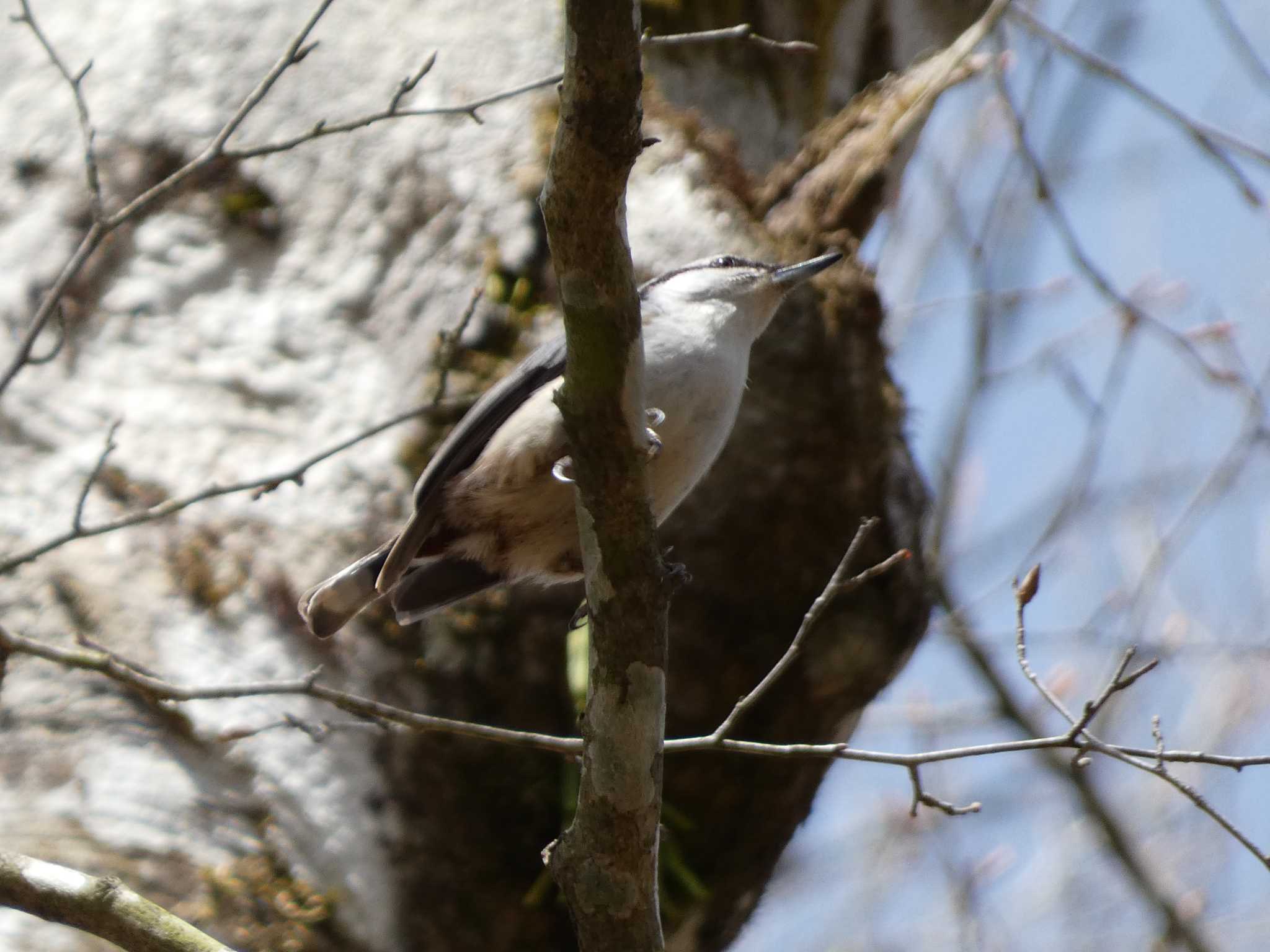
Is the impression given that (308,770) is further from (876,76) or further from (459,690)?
(876,76)

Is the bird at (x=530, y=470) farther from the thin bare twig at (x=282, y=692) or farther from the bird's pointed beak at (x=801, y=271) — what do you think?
the thin bare twig at (x=282, y=692)

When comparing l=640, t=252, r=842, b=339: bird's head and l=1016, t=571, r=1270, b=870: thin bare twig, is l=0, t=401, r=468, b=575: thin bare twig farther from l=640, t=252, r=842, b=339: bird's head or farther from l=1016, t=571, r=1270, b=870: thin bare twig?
l=1016, t=571, r=1270, b=870: thin bare twig

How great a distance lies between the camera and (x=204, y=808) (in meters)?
2.38

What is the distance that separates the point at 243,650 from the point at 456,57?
63.6 inches

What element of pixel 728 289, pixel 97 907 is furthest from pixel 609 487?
pixel 728 289

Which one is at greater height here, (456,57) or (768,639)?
(456,57)

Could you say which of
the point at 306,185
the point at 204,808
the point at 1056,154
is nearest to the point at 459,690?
the point at 204,808

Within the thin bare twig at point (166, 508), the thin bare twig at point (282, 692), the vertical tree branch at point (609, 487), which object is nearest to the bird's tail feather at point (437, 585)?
the thin bare twig at point (166, 508)

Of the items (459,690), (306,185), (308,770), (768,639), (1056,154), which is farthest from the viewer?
(1056,154)

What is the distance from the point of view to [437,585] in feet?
8.19

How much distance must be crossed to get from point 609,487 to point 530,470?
590 mm

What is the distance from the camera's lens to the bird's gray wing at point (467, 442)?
2361mm

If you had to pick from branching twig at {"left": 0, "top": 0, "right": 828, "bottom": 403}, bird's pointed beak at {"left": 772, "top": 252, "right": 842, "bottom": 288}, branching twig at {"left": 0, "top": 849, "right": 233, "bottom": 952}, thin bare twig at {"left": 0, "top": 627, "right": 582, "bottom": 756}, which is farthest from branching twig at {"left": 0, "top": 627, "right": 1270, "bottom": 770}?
bird's pointed beak at {"left": 772, "top": 252, "right": 842, "bottom": 288}

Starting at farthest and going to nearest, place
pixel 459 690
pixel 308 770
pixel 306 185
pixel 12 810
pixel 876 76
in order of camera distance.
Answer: pixel 876 76 < pixel 306 185 < pixel 459 690 < pixel 308 770 < pixel 12 810
